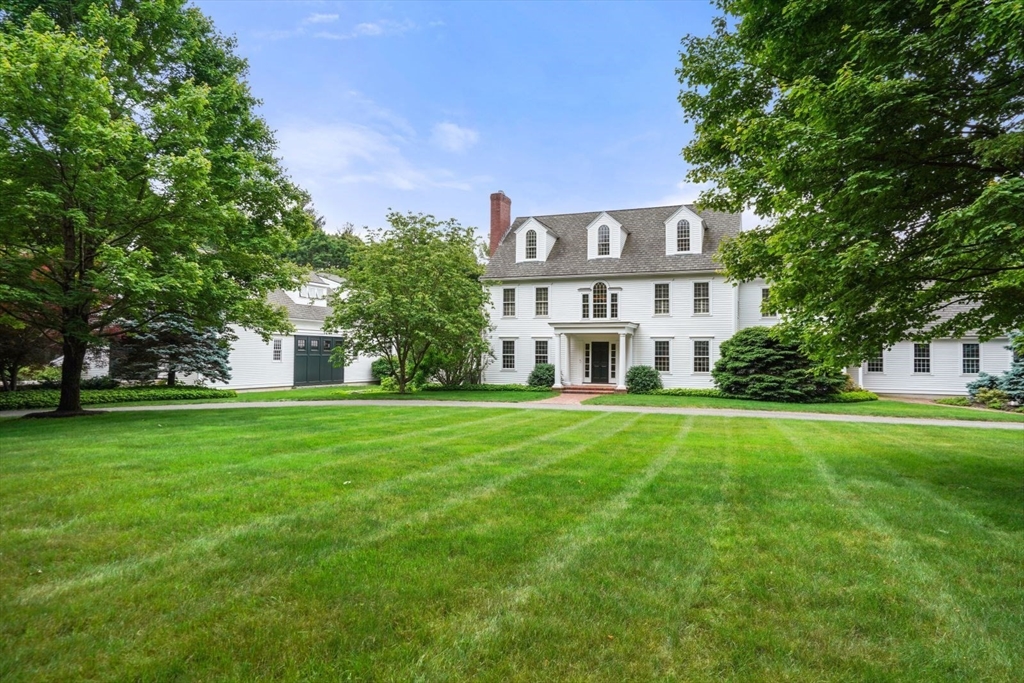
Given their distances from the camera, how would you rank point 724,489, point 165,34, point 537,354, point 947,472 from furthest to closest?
point 537,354, point 165,34, point 947,472, point 724,489

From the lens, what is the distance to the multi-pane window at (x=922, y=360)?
23812mm

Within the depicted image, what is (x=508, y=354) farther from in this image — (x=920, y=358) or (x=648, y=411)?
(x=920, y=358)

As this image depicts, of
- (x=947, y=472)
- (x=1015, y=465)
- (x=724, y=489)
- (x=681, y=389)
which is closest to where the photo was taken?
(x=724, y=489)

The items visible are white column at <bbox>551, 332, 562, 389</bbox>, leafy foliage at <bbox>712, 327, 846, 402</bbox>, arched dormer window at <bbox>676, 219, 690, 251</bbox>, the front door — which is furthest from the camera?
the front door

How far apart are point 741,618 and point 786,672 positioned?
50 cm

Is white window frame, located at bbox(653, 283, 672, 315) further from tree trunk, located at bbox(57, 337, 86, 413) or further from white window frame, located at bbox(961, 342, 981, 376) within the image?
tree trunk, located at bbox(57, 337, 86, 413)

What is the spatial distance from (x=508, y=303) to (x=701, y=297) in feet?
30.2

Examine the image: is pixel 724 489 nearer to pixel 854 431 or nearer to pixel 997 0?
pixel 997 0


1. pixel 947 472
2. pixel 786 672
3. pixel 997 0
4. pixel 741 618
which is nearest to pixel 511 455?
pixel 741 618

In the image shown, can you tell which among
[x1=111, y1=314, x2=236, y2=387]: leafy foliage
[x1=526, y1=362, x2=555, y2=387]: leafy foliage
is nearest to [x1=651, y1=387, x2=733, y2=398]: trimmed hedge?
[x1=526, y1=362, x2=555, y2=387]: leafy foliage

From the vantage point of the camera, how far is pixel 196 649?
8.34ft

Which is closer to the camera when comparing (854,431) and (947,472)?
(947,472)

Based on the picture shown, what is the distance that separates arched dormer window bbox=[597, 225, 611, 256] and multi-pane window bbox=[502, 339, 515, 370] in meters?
6.21

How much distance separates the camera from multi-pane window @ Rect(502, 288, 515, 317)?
26047 millimetres
